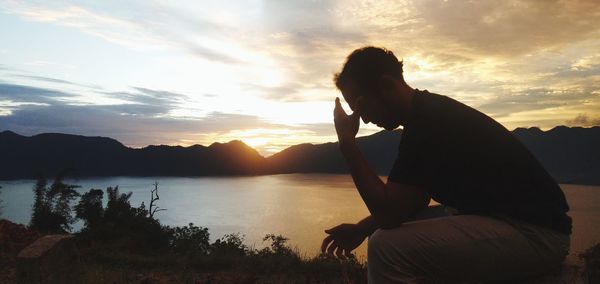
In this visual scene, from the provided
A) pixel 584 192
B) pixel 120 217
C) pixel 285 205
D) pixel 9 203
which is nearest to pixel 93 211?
pixel 120 217

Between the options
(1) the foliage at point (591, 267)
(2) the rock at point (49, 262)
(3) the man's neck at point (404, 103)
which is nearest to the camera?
(3) the man's neck at point (404, 103)

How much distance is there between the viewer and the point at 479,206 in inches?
82.2

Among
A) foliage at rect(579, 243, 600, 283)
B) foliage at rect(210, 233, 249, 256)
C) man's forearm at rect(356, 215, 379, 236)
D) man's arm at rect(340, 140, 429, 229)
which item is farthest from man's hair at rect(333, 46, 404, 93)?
foliage at rect(210, 233, 249, 256)

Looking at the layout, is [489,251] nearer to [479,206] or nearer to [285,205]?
[479,206]

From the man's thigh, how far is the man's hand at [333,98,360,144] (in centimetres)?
51

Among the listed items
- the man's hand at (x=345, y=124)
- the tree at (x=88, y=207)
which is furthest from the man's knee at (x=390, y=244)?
the tree at (x=88, y=207)

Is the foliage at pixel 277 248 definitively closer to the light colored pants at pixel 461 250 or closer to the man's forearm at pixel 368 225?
the man's forearm at pixel 368 225

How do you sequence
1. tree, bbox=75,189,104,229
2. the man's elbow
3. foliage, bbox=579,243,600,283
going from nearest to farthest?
1. the man's elbow
2. foliage, bbox=579,243,600,283
3. tree, bbox=75,189,104,229

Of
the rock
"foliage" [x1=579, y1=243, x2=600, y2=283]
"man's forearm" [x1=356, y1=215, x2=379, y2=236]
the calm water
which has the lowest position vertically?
the calm water

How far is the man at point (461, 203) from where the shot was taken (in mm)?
1961

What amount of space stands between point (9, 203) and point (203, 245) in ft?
413

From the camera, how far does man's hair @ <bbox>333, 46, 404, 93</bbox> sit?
2.26 m

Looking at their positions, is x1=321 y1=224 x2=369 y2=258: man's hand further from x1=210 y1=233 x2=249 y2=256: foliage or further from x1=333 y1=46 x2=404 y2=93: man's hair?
x1=210 y1=233 x2=249 y2=256: foliage

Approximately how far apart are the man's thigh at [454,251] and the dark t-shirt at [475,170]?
12 cm
